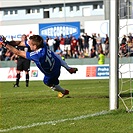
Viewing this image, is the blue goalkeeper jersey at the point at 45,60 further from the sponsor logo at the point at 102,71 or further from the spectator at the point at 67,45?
the spectator at the point at 67,45

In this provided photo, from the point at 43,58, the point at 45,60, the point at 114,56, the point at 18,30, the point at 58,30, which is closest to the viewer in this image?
the point at 114,56

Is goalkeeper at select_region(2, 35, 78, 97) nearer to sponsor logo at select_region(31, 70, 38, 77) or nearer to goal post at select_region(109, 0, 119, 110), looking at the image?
goal post at select_region(109, 0, 119, 110)

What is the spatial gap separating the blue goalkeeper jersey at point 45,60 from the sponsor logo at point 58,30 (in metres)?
23.6

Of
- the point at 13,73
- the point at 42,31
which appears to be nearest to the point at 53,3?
the point at 42,31

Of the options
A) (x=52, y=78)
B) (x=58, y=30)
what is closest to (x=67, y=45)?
(x=58, y=30)

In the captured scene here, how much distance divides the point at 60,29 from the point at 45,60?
26078 mm

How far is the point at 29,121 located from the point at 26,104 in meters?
2.93

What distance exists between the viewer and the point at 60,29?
37125mm

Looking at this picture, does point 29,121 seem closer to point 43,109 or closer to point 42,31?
point 43,109

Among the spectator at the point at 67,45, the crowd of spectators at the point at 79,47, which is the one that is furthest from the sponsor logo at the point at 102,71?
the spectator at the point at 67,45

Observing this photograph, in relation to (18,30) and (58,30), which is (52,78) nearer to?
(58,30)

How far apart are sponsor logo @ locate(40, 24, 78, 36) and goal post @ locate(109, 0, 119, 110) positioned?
25.7 m

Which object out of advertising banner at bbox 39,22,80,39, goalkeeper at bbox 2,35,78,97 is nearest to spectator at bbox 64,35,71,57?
advertising banner at bbox 39,22,80,39

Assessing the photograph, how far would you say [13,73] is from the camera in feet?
89.0
